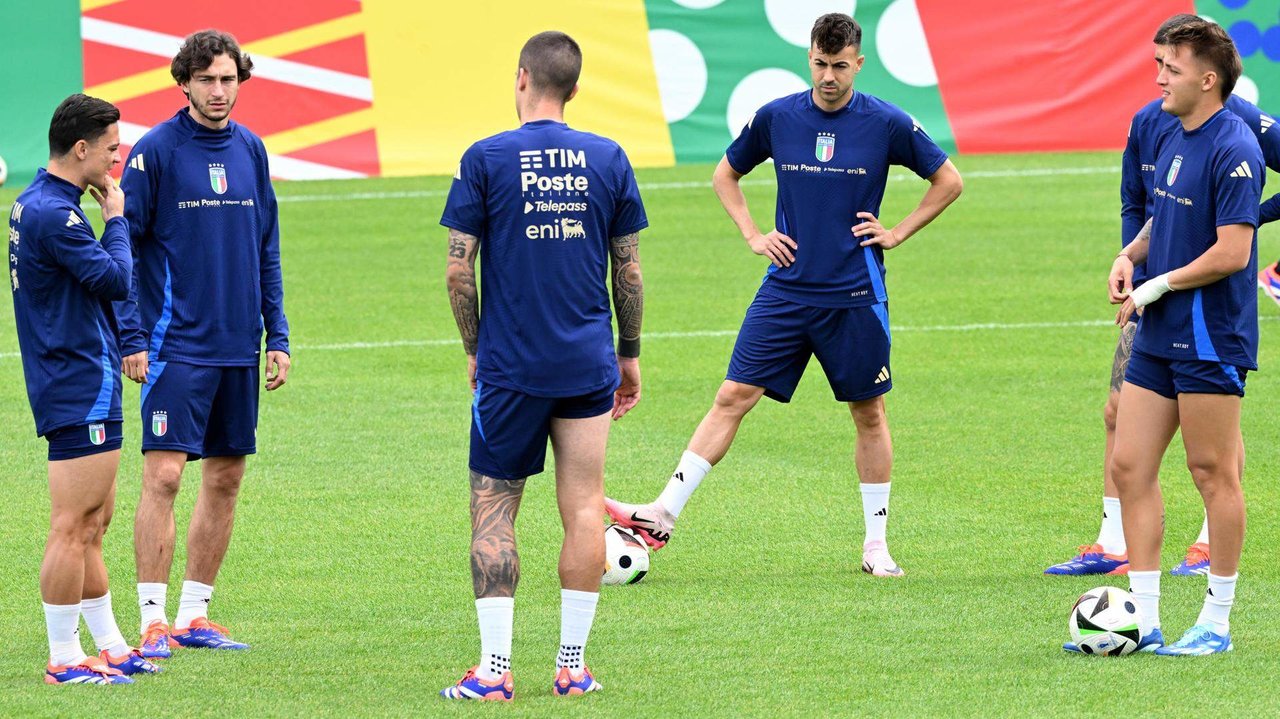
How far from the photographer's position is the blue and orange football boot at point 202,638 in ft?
21.8

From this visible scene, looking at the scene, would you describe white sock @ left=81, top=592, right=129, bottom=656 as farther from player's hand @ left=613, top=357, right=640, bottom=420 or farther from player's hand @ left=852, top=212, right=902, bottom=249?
player's hand @ left=852, top=212, right=902, bottom=249

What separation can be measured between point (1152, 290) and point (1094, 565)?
1.86 metres

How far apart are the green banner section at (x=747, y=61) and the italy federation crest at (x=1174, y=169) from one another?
14.2m

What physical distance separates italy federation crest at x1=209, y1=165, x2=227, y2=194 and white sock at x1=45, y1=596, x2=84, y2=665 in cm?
166

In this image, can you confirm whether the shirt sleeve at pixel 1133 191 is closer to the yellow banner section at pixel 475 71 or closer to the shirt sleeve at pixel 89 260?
the shirt sleeve at pixel 89 260

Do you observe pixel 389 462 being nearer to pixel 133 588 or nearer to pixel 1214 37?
pixel 133 588

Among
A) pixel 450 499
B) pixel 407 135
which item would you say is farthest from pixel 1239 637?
pixel 407 135

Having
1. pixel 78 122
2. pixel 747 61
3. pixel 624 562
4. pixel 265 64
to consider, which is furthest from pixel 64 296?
pixel 747 61

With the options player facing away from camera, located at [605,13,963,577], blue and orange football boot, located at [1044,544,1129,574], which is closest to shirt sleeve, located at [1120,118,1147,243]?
player facing away from camera, located at [605,13,963,577]

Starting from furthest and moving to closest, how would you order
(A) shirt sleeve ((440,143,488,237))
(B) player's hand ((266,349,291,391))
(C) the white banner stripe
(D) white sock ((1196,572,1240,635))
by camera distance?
1. (C) the white banner stripe
2. (B) player's hand ((266,349,291,391))
3. (D) white sock ((1196,572,1240,635))
4. (A) shirt sleeve ((440,143,488,237))

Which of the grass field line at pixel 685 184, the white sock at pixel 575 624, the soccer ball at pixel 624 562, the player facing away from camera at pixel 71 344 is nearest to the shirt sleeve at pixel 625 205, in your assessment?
the white sock at pixel 575 624

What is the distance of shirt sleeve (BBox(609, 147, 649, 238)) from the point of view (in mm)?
5938

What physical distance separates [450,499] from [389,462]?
3.12ft

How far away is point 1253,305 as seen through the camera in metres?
6.57
